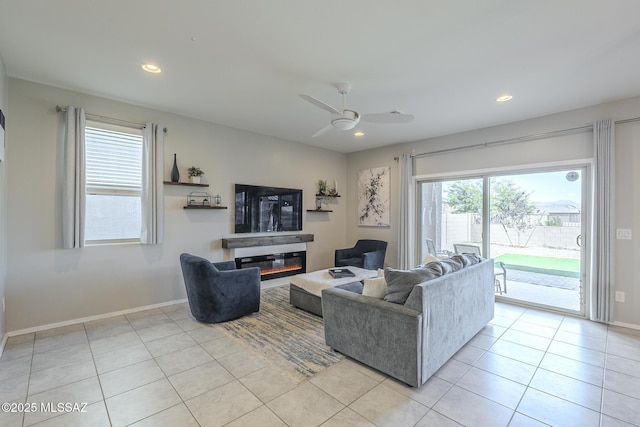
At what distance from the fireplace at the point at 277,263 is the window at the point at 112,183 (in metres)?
1.74

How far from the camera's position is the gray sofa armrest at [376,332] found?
2.21m

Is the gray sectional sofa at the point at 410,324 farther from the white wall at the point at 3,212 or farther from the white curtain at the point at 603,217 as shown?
the white wall at the point at 3,212

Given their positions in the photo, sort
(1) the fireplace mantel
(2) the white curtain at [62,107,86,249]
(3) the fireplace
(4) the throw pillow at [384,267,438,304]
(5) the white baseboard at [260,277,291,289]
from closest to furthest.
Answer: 1. (4) the throw pillow at [384,267,438,304]
2. (2) the white curtain at [62,107,86,249]
3. (1) the fireplace mantel
4. (3) the fireplace
5. (5) the white baseboard at [260,277,291,289]

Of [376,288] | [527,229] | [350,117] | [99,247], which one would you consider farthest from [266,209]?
[527,229]

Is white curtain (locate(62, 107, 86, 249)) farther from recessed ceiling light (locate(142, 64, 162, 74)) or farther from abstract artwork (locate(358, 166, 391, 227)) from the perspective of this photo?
abstract artwork (locate(358, 166, 391, 227))

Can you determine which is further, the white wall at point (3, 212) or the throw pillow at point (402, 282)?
the white wall at point (3, 212)

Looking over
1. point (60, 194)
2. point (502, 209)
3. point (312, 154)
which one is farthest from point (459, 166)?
point (60, 194)

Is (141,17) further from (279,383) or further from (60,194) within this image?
(279,383)

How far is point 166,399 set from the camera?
6.95 ft

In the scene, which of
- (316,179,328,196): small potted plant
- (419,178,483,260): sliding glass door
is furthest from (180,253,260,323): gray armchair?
(419,178,483,260): sliding glass door

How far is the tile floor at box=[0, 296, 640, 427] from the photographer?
6.39 feet

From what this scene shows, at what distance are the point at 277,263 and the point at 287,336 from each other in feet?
7.86

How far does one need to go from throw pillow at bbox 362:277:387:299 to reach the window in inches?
132

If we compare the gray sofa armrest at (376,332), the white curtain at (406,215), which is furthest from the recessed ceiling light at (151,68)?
the white curtain at (406,215)
